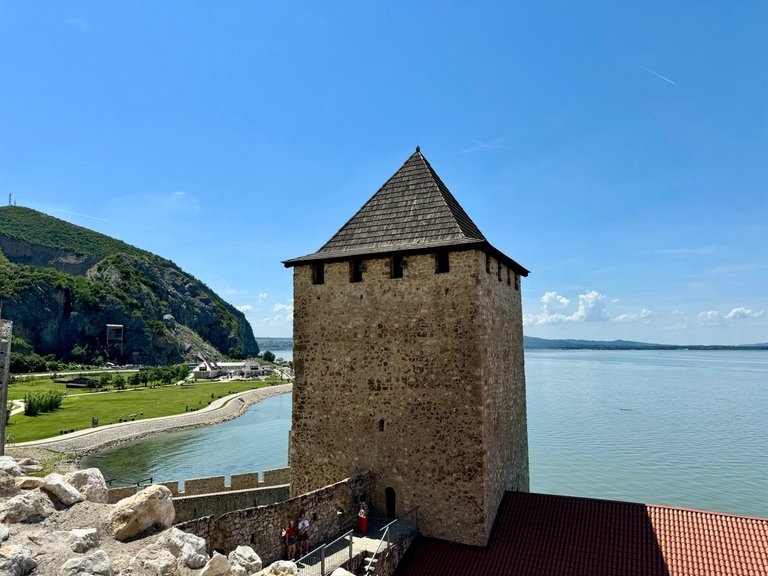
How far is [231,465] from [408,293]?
27.8 meters

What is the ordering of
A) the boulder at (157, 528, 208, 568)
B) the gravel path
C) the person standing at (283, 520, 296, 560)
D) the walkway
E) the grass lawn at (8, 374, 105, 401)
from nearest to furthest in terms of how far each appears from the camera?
the boulder at (157, 528, 208, 568)
the walkway
the person standing at (283, 520, 296, 560)
the gravel path
the grass lawn at (8, 374, 105, 401)

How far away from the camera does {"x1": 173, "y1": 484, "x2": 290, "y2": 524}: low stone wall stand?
14172 mm

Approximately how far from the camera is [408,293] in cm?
1136

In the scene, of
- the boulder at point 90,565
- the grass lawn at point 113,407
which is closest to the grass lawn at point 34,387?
the grass lawn at point 113,407

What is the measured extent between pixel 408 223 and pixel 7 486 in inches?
360

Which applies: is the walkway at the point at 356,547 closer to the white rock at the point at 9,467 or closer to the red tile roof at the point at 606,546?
the red tile roof at the point at 606,546

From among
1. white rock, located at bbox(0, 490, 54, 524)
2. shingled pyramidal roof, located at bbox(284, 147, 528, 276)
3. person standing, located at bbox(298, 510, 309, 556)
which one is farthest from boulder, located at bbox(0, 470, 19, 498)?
shingled pyramidal roof, located at bbox(284, 147, 528, 276)

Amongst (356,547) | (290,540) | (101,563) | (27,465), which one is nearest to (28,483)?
(27,465)

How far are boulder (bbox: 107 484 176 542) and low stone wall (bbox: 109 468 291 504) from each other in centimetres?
876

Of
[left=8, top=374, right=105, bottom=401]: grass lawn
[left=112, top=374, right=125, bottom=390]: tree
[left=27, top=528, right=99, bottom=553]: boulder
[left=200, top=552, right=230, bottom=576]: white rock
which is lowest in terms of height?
[left=112, top=374, right=125, bottom=390]: tree

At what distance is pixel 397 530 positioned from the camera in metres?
10.2

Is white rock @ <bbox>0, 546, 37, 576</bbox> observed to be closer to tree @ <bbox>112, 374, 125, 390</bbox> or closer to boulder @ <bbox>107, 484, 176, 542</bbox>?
boulder @ <bbox>107, 484, 176, 542</bbox>

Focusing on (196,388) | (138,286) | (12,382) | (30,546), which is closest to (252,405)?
(196,388)

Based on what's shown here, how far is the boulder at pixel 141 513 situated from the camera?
6654 mm
